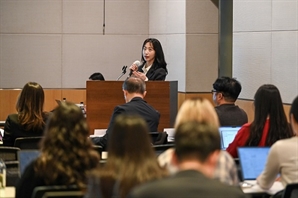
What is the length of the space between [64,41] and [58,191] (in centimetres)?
905

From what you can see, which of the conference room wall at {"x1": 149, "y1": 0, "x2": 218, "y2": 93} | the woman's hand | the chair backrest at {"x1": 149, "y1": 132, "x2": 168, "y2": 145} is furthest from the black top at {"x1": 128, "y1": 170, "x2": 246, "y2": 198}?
the conference room wall at {"x1": 149, "y1": 0, "x2": 218, "y2": 93}

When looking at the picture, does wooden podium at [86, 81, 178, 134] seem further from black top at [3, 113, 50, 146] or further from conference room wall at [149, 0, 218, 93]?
conference room wall at [149, 0, 218, 93]

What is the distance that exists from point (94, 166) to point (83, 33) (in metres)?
8.81

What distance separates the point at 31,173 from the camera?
3.55 metres

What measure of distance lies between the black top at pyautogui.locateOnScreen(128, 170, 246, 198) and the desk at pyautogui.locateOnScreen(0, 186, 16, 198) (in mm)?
2200

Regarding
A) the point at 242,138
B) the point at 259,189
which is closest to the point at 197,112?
the point at 259,189

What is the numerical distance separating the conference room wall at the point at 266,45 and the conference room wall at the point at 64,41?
3291 mm

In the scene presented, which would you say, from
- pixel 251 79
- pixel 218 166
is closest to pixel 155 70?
pixel 251 79

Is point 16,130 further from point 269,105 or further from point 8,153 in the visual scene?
point 269,105

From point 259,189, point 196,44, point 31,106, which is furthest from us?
point 196,44

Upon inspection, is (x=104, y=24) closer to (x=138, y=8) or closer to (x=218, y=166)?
(x=138, y=8)

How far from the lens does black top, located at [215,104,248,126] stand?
6387 millimetres

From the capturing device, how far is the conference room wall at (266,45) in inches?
307

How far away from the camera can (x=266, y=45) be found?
848 cm
